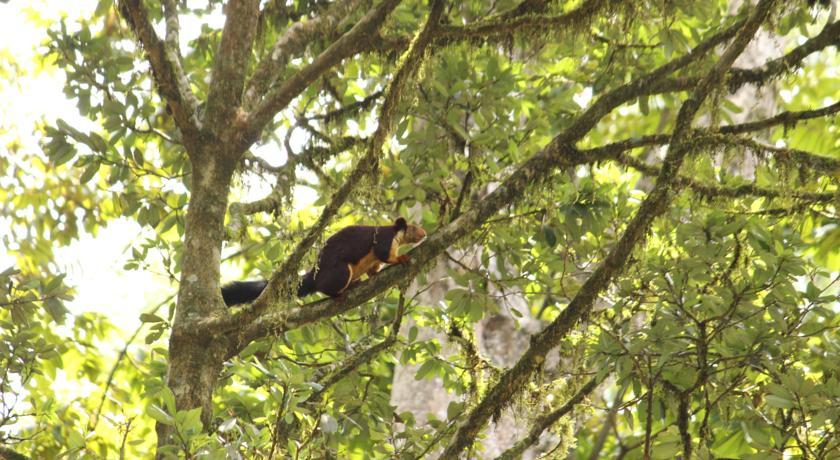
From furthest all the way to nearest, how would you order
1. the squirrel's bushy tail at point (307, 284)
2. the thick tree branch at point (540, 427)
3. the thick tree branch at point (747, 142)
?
the squirrel's bushy tail at point (307, 284) → the thick tree branch at point (540, 427) → the thick tree branch at point (747, 142)

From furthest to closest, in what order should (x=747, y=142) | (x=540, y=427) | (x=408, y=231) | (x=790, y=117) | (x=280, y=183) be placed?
1. (x=280, y=183)
2. (x=408, y=231)
3. (x=540, y=427)
4. (x=747, y=142)
5. (x=790, y=117)

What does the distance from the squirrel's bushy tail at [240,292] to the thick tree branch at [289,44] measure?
93cm

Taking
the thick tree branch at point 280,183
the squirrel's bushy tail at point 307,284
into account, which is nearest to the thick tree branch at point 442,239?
the squirrel's bushy tail at point 307,284

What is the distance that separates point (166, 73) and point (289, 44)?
636 mm

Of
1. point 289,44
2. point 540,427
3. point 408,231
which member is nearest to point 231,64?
point 289,44

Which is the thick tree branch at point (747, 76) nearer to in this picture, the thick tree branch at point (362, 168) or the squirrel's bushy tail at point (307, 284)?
the thick tree branch at point (362, 168)

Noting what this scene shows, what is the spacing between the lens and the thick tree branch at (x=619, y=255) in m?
3.23

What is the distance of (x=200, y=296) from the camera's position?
343 centimetres

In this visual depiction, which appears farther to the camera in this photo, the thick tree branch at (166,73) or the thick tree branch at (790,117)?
the thick tree branch at (166,73)

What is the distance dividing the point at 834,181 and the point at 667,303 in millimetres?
1054

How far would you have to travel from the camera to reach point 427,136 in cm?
454

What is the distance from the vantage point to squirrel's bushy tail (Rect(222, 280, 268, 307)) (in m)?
4.23

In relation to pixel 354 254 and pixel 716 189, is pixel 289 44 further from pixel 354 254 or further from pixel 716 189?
pixel 716 189

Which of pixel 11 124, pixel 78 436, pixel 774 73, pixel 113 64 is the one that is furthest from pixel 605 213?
pixel 11 124
